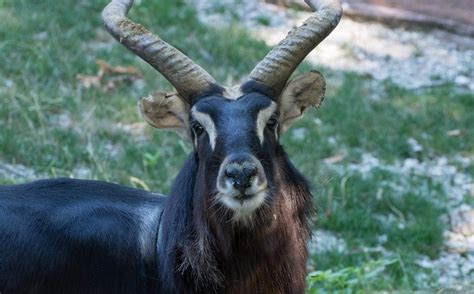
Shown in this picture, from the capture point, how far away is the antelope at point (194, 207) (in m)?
5.43

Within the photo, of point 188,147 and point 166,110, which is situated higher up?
point 166,110

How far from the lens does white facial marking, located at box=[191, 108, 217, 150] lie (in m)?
5.45

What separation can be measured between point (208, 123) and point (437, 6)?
26.2 feet

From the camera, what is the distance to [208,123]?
5.54 m

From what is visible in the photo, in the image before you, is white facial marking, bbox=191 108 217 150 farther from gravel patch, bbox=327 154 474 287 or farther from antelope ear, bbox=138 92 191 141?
gravel patch, bbox=327 154 474 287

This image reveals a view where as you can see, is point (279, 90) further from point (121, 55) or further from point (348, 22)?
point (348, 22)

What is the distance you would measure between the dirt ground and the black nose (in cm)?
815

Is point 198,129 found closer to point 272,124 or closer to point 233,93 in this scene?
point 233,93

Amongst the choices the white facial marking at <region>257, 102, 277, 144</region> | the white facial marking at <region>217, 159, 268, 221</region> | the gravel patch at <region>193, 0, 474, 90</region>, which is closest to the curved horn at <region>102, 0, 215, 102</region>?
the white facial marking at <region>257, 102, 277, 144</region>

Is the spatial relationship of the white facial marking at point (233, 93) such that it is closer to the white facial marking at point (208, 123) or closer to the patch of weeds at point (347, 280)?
the white facial marking at point (208, 123)

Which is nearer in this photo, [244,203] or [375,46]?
[244,203]

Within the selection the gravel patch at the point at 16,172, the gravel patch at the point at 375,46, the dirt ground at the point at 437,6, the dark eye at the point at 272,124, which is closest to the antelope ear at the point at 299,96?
the dark eye at the point at 272,124

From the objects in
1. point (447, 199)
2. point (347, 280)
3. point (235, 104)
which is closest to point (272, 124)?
point (235, 104)

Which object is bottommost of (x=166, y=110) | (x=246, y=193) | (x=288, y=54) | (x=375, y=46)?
(x=375, y=46)
